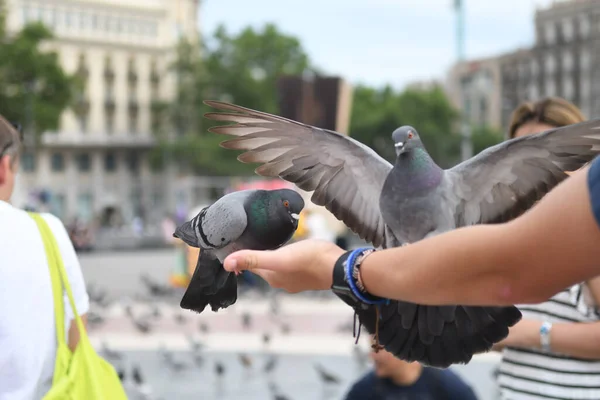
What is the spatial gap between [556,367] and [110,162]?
204 feet

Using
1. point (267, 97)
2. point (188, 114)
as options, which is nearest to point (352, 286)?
point (267, 97)

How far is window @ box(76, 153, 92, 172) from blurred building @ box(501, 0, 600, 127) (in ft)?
125

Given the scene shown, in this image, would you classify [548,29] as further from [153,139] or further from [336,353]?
[336,353]

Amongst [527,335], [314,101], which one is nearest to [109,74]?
[314,101]

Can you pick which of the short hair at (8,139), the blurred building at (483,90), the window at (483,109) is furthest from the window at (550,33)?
the short hair at (8,139)

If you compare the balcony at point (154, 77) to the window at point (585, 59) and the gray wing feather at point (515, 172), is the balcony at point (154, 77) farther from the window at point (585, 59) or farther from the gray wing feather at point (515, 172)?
the gray wing feather at point (515, 172)

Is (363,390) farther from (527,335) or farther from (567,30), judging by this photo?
(567,30)

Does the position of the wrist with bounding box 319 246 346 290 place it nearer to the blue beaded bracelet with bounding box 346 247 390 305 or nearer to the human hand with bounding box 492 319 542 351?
the blue beaded bracelet with bounding box 346 247 390 305

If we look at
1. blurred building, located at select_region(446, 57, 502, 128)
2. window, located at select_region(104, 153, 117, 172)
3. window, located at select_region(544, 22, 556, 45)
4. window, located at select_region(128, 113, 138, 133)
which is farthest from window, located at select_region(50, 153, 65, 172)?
window, located at select_region(544, 22, 556, 45)

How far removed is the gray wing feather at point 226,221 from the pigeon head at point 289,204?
68mm

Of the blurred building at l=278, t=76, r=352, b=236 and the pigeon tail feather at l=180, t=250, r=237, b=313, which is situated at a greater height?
the pigeon tail feather at l=180, t=250, r=237, b=313

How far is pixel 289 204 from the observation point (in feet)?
4.64

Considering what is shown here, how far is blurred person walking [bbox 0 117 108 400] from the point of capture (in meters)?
2.10

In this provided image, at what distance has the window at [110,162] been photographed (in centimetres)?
6194
